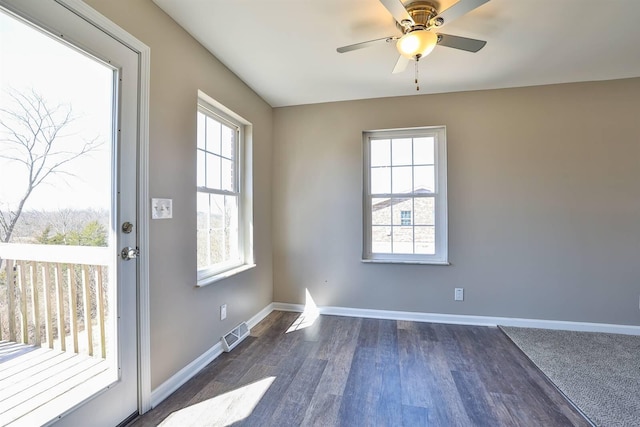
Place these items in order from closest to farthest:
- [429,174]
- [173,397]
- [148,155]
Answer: [148,155], [173,397], [429,174]

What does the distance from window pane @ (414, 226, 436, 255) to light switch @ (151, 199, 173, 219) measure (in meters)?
2.42

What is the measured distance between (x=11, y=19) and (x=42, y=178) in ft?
2.01

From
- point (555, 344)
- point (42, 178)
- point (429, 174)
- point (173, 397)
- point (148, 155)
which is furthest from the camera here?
point (429, 174)

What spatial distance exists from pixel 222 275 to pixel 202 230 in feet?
1.38

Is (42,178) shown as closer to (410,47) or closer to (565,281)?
(410,47)

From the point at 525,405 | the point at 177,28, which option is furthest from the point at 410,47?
the point at 525,405

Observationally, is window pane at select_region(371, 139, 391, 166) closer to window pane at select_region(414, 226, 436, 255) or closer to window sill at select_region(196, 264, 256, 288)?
window pane at select_region(414, 226, 436, 255)

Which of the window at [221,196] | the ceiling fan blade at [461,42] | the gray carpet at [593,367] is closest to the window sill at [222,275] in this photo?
the window at [221,196]

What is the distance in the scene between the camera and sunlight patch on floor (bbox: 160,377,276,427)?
5.26 ft

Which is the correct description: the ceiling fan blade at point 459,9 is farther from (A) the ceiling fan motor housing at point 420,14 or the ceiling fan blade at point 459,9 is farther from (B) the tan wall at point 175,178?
(B) the tan wall at point 175,178

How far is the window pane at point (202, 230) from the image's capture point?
2283 mm

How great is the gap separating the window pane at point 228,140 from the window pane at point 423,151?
6.38ft

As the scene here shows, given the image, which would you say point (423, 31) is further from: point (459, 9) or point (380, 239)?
point (380, 239)

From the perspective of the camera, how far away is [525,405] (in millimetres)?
1739
